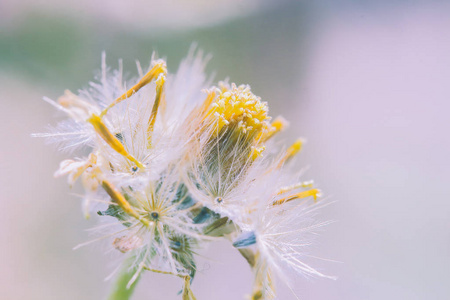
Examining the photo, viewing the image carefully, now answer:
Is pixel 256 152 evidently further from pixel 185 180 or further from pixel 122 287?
pixel 122 287

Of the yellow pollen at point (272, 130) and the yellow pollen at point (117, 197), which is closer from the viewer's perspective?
the yellow pollen at point (117, 197)

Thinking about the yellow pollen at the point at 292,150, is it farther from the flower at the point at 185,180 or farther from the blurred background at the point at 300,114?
the blurred background at the point at 300,114

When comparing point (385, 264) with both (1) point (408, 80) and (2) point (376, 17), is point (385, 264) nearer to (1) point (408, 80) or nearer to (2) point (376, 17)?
(1) point (408, 80)

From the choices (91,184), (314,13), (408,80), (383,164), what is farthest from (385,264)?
(91,184)

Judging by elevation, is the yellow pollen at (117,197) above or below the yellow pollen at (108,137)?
below

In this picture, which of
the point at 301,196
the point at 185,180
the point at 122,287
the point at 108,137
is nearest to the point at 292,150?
the point at 301,196

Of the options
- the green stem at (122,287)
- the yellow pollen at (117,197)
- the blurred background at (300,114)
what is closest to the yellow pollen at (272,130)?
the yellow pollen at (117,197)
